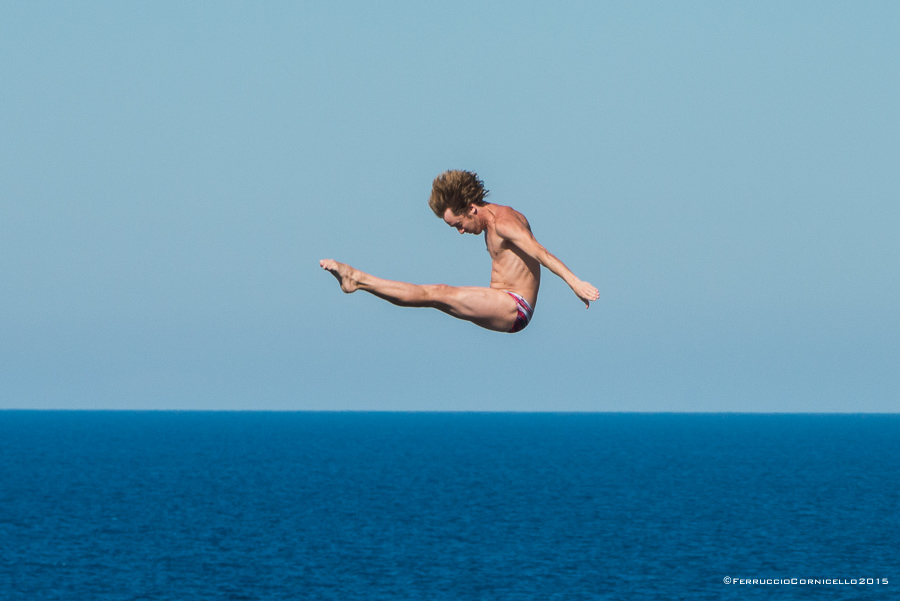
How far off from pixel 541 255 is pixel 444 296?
2.09 m

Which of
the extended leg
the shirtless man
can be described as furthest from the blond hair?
the extended leg

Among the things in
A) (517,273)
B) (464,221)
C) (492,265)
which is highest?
(464,221)

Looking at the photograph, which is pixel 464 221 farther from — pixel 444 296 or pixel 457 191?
pixel 444 296

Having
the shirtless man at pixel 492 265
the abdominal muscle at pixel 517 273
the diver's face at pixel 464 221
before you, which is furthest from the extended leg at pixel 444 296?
the diver's face at pixel 464 221

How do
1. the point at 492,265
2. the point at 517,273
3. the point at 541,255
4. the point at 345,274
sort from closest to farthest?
1. the point at 541,255
2. the point at 345,274
3. the point at 517,273
4. the point at 492,265

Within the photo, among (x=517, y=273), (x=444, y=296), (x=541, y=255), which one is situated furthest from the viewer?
(x=517, y=273)

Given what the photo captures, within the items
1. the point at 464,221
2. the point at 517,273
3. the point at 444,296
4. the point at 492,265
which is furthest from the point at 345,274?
the point at 517,273

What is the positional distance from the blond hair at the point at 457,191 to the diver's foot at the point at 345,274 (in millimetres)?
1917

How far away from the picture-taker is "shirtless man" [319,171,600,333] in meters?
18.5

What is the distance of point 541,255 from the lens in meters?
17.8

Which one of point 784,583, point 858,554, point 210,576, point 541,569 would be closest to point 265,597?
point 210,576

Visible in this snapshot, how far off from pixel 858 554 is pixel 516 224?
196 meters

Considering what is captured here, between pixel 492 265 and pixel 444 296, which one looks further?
pixel 492 265

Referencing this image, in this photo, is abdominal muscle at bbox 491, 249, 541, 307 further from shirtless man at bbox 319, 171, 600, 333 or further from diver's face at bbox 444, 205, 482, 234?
diver's face at bbox 444, 205, 482, 234
